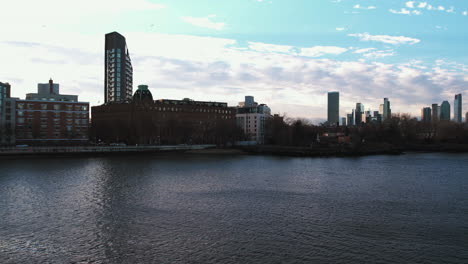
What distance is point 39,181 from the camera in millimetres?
45156

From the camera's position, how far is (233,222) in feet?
82.9

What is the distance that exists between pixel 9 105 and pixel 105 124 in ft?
111

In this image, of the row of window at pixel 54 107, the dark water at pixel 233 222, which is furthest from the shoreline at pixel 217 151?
the dark water at pixel 233 222

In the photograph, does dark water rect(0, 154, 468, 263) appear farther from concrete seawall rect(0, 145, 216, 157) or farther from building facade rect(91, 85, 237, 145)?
building facade rect(91, 85, 237, 145)

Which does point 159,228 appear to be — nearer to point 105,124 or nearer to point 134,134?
point 134,134

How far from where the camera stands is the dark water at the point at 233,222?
62.4 ft

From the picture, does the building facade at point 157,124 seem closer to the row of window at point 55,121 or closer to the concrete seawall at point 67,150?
the row of window at point 55,121

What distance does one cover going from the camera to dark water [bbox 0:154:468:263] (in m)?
19.0

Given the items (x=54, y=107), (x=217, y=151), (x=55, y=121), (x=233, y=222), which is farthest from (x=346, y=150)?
(x=233, y=222)

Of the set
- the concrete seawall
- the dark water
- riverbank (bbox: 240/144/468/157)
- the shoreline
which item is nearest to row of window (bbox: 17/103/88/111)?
the concrete seawall

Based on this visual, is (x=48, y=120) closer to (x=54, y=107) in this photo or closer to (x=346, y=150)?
(x=54, y=107)

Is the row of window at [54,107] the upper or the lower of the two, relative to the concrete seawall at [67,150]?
upper

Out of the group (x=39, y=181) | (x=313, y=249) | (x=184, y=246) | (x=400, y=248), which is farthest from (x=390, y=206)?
(x=39, y=181)

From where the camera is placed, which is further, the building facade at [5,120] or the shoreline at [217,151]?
the building facade at [5,120]
